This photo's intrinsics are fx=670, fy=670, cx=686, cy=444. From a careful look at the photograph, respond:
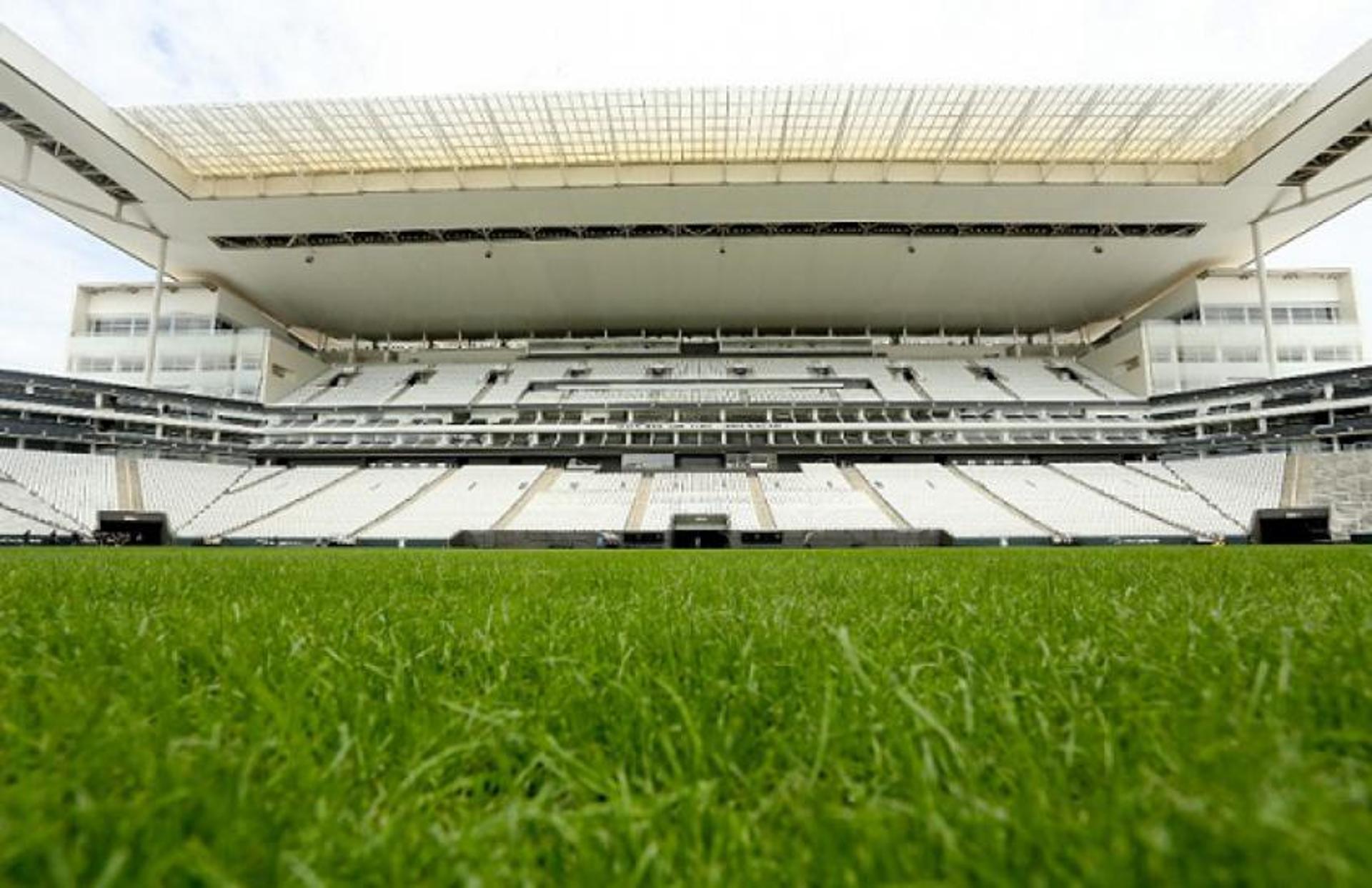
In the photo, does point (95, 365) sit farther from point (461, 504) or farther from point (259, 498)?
point (461, 504)

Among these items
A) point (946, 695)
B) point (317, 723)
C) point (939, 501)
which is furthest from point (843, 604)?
point (939, 501)

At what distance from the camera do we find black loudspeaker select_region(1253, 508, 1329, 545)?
25.8 m

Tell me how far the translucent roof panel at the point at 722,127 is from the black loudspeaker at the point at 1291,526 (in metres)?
15.8

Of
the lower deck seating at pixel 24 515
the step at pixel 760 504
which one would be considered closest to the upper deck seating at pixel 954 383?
the step at pixel 760 504

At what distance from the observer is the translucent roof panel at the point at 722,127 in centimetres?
2616

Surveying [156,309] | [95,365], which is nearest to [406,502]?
[156,309]

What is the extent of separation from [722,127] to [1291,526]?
28.0m

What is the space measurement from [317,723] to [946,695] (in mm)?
1131

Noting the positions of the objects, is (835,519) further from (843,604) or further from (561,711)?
(561,711)

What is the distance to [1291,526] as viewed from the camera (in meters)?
26.5

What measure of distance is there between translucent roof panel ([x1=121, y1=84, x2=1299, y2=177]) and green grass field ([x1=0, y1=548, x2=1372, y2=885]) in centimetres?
2812

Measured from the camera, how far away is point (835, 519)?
91.7 feet

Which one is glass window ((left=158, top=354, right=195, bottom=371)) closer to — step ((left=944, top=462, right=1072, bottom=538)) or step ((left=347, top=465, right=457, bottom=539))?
step ((left=347, top=465, right=457, bottom=539))

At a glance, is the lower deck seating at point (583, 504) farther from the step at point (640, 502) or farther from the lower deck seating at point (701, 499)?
the lower deck seating at point (701, 499)
